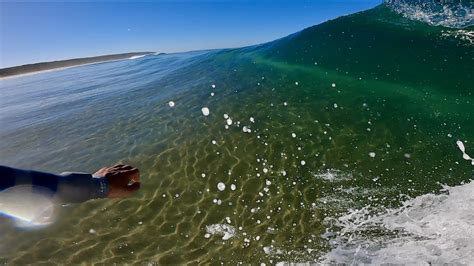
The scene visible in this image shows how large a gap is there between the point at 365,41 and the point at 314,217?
17789 millimetres

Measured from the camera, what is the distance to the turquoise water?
528cm

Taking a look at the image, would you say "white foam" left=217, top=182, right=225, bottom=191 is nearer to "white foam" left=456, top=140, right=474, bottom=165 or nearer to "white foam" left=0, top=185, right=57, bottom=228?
"white foam" left=0, top=185, right=57, bottom=228

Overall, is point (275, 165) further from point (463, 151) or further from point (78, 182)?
point (78, 182)

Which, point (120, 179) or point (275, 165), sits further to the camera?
point (275, 165)

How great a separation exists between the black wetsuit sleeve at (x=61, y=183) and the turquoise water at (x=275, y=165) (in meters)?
2.71

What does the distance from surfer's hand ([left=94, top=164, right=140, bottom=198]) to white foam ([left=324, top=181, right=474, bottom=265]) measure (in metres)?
3.02

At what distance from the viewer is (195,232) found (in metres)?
5.78

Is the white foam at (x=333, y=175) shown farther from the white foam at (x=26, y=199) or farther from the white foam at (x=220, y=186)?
the white foam at (x=26, y=199)

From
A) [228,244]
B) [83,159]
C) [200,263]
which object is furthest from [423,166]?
[83,159]

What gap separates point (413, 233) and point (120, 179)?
4236 mm

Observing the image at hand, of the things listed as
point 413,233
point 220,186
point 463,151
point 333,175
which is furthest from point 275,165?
point 463,151

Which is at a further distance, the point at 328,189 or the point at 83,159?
the point at 83,159

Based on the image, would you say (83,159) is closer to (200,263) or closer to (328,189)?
(200,263)

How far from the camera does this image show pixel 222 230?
5.78 metres
